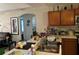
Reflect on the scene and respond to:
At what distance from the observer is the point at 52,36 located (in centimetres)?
155

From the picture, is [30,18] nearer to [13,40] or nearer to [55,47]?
[13,40]

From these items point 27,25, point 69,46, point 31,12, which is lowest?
point 69,46

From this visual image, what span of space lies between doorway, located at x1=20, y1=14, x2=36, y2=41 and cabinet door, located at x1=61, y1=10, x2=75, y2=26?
32 cm

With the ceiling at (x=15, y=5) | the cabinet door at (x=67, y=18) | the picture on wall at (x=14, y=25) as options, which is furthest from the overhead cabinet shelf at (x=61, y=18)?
the picture on wall at (x=14, y=25)

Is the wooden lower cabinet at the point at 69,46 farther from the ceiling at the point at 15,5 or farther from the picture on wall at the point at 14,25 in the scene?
the picture on wall at the point at 14,25

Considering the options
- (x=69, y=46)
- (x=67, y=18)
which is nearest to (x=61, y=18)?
(x=67, y=18)

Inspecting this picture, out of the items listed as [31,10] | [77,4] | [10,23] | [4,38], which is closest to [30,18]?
[31,10]

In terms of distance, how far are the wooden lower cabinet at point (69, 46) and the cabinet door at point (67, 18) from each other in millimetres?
177

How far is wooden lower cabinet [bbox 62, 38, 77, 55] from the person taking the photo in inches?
59.4

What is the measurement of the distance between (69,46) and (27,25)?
517mm

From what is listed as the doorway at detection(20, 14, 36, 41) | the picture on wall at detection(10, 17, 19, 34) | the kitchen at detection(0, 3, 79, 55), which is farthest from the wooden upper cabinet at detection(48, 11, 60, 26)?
the picture on wall at detection(10, 17, 19, 34)

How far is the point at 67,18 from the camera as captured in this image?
60.6 inches

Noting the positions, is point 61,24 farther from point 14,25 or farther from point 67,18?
point 14,25

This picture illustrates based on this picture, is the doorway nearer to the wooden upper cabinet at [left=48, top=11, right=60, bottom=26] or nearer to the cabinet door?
the wooden upper cabinet at [left=48, top=11, right=60, bottom=26]
